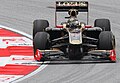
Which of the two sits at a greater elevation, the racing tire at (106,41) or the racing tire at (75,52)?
the racing tire at (106,41)

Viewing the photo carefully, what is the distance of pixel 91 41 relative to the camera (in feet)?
57.9

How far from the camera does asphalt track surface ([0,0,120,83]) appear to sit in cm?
1524

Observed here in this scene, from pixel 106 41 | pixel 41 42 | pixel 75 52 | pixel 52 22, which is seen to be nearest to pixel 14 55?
pixel 41 42

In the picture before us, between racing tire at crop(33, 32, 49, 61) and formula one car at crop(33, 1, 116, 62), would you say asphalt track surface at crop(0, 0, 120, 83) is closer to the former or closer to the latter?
formula one car at crop(33, 1, 116, 62)

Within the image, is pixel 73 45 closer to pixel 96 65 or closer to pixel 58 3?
pixel 96 65

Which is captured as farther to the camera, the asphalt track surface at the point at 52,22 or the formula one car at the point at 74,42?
the formula one car at the point at 74,42

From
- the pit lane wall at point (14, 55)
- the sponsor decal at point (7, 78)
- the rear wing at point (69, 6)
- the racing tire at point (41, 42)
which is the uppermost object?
the rear wing at point (69, 6)

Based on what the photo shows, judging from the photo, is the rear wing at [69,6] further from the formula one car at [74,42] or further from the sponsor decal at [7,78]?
the sponsor decal at [7,78]

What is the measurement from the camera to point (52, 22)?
79.2 feet

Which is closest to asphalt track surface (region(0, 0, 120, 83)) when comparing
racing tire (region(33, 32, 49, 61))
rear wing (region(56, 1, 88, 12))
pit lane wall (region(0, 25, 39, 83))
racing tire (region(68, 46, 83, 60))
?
racing tire (region(68, 46, 83, 60))

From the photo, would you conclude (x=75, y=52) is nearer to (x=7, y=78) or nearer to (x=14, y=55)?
(x=14, y=55)

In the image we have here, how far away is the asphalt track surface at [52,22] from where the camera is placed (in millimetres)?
15239

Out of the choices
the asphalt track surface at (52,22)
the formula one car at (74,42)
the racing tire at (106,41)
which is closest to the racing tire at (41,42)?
the formula one car at (74,42)

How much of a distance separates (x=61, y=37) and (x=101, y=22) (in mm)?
1680
